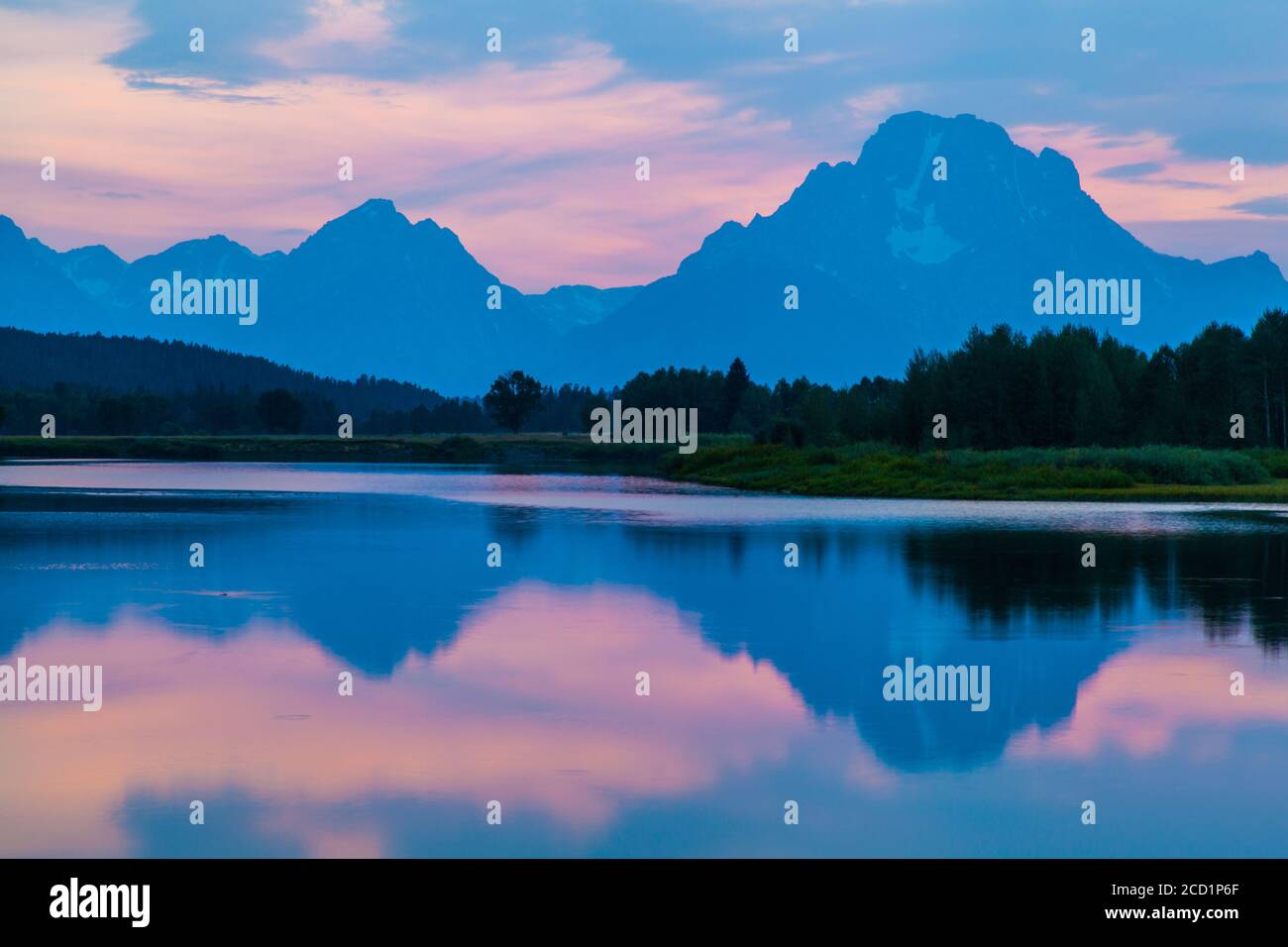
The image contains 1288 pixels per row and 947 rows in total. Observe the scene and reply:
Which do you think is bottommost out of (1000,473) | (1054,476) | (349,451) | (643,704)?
(643,704)

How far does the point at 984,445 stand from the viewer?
4102 inches

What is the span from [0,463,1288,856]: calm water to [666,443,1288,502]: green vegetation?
3051cm

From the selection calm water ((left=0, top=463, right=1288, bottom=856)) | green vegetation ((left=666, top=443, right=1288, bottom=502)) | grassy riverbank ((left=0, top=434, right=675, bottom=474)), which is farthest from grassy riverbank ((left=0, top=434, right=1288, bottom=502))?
grassy riverbank ((left=0, top=434, right=675, bottom=474))

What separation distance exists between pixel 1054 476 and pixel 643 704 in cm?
5865

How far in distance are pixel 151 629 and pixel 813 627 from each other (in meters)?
10.9

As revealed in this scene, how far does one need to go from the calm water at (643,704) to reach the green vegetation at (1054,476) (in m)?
30.5

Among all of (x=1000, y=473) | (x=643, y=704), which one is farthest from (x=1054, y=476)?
(x=643, y=704)

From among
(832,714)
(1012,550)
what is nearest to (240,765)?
(832,714)

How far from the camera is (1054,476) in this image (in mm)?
72125

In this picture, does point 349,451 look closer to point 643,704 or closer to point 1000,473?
point 1000,473

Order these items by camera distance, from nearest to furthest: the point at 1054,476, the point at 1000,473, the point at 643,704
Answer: the point at 643,704 < the point at 1054,476 < the point at 1000,473

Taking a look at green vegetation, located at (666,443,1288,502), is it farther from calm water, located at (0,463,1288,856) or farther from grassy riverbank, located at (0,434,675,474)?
grassy riverbank, located at (0,434,675,474)

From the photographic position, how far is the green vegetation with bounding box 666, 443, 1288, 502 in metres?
68.2
